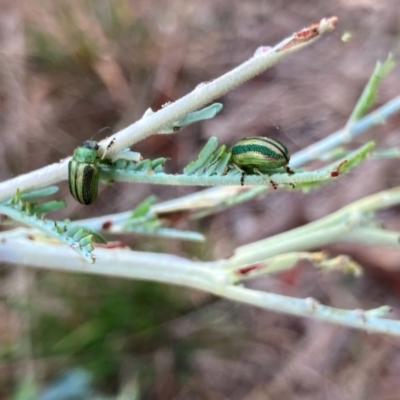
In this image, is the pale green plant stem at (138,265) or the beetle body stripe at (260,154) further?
the pale green plant stem at (138,265)

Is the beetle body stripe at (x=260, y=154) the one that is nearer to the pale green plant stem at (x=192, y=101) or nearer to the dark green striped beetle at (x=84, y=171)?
the pale green plant stem at (x=192, y=101)

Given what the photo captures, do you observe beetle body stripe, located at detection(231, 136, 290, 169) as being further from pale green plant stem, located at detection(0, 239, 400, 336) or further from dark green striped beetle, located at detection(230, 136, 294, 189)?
pale green plant stem, located at detection(0, 239, 400, 336)

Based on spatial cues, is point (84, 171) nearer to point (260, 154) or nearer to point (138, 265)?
point (260, 154)

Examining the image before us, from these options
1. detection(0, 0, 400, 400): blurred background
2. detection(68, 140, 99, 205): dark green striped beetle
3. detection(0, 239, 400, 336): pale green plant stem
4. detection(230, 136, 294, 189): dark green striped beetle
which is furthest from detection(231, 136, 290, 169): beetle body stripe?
detection(0, 0, 400, 400): blurred background

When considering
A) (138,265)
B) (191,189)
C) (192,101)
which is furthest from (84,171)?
(191,189)

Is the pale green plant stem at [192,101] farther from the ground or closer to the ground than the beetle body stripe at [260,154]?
farther from the ground

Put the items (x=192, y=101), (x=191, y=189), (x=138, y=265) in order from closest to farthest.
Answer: (x=192, y=101), (x=138, y=265), (x=191, y=189)

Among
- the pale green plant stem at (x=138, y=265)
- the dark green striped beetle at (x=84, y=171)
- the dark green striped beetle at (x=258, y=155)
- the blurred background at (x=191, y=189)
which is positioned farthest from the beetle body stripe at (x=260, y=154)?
the blurred background at (x=191, y=189)
